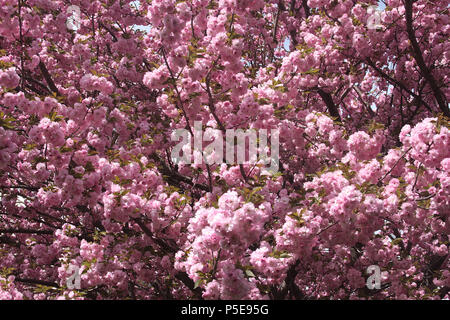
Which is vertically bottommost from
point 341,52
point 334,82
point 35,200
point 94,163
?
point 35,200

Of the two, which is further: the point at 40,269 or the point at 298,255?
the point at 40,269

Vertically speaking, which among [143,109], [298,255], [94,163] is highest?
[143,109]

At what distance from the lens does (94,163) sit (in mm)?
4891

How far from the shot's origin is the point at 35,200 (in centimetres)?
618

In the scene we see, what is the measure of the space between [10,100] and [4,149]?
3.03ft

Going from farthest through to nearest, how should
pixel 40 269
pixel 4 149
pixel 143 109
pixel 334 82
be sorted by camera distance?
pixel 334 82 < pixel 143 109 < pixel 40 269 < pixel 4 149

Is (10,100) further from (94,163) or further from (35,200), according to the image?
(35,200)

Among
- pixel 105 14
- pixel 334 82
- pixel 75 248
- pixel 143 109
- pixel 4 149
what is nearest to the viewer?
pixel 4 149

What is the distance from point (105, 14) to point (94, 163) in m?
4.89
